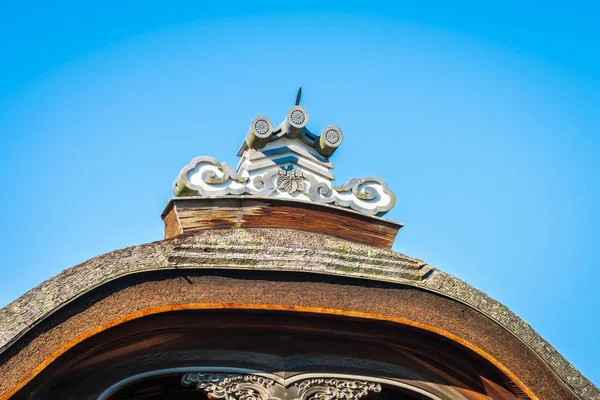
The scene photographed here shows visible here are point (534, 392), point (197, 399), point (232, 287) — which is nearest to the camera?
point (232, 287)

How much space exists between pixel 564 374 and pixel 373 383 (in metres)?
1.49

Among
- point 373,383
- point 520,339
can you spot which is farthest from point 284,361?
point 520,339

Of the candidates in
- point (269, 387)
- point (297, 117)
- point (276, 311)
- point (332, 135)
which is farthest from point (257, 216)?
point (269, 387)

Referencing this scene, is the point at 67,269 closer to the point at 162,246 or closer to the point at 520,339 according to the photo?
the point at 162,246

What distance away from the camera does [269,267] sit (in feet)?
20.8

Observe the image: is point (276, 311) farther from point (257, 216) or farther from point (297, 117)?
point (297, 117)

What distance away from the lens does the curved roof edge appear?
18.7ft

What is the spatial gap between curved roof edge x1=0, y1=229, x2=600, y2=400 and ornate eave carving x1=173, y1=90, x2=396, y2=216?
1.56 feet

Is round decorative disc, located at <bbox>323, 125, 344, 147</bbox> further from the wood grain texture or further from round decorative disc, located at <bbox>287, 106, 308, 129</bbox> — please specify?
the wood grain texture

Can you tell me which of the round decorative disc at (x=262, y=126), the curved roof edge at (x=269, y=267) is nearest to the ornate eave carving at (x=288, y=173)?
the round decorative disc at (x=262, y=126)

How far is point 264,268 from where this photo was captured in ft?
20.7

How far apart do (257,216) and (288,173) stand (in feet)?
1.84

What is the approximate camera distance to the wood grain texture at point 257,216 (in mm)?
6840

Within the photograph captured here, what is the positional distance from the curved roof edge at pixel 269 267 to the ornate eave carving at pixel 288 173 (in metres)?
0.47
